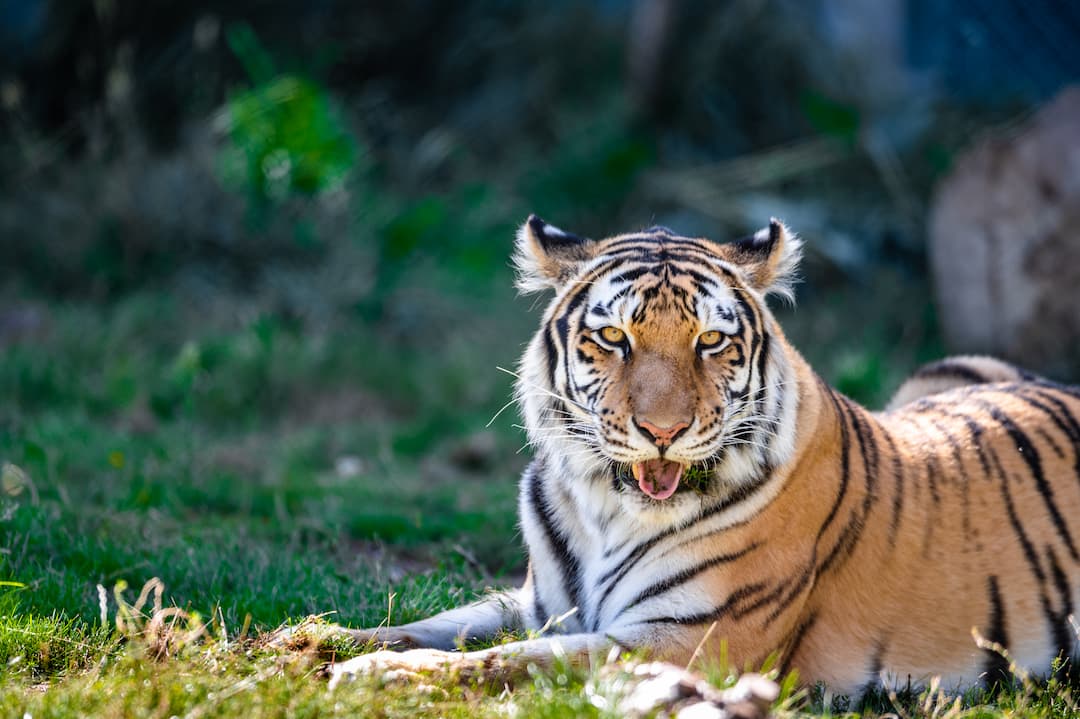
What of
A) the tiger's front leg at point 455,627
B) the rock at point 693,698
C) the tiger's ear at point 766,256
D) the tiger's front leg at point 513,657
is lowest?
the tiger's front leg at point 455,627

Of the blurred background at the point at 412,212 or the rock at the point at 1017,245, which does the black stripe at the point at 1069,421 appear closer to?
the blurred background at the point at 412,212

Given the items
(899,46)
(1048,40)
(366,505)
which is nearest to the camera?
(366,505)

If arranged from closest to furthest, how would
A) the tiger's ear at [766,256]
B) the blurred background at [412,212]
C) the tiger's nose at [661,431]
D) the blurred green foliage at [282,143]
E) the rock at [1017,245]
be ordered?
the tiger's nose at [661,431] → the tiger's ear at [766,256] → the blurred background at [412,212] → the rock at [1017,245] → the blurred green foliage at [282,143]

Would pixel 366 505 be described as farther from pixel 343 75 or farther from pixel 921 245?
pixel 343 75

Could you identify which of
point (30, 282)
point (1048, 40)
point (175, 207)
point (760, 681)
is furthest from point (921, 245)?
point (760, 681)

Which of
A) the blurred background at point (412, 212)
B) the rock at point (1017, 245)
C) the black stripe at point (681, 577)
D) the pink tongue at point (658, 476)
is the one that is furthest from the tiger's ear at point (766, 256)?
the rock at point (1017, 245)

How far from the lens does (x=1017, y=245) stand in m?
8.68

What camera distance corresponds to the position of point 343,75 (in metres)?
13.0

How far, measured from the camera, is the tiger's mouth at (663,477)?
3.81 meters

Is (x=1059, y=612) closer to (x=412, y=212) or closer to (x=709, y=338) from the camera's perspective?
(x=709, y=338)

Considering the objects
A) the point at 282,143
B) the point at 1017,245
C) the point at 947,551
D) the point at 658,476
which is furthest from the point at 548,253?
the point at 282,143

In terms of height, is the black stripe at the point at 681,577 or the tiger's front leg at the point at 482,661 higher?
the black stripe at the point at 681,577

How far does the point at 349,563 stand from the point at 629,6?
10637 mm

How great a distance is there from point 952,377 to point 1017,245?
12.0ft
